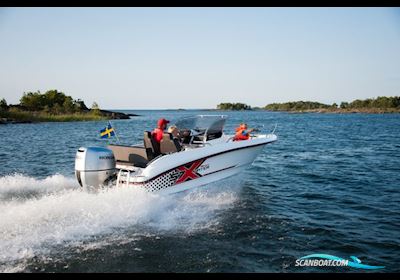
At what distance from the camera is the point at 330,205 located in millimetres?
8164

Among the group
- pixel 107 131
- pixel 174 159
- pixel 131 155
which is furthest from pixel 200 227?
pixel 107 131

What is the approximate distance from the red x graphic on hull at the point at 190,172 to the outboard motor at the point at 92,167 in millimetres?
1611

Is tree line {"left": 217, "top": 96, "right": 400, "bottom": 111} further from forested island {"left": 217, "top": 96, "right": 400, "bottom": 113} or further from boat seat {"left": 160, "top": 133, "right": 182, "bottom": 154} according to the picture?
boat seat {"left": 160, "top": 133, "right": 182, "bottom": 154}

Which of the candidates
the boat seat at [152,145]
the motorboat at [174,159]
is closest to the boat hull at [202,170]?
the motorboat at [174,159]

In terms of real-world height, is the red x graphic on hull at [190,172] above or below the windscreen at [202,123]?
below

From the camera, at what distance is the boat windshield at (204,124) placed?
9514mm

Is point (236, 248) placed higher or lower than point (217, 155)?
lower

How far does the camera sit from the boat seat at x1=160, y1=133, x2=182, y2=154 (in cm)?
819

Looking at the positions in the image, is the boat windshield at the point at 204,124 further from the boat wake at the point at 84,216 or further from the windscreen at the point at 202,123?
the boat wake at the point at 84,216

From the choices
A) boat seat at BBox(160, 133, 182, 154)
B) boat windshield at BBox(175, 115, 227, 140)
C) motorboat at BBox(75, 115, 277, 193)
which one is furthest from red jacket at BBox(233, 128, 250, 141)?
boat seat at BBox(160, 133, 182, 154)

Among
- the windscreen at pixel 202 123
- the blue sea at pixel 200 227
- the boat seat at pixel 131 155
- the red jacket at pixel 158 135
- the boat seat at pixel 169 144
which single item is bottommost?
the blue sea at pixel 200 227
